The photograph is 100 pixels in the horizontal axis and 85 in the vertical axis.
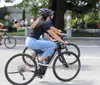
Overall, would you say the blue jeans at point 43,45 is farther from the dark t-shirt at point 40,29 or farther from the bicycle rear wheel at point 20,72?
the bicycle rear wheel at point 20,72

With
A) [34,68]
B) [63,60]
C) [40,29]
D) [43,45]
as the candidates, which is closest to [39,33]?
[40,29]

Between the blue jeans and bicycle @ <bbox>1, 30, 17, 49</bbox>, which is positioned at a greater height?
the blue jeans

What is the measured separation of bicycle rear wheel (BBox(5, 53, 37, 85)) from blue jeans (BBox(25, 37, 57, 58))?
299 mm

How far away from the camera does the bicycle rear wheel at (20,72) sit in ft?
23.5

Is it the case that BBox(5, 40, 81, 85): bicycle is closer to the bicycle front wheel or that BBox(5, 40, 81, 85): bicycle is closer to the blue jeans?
the blue jeans

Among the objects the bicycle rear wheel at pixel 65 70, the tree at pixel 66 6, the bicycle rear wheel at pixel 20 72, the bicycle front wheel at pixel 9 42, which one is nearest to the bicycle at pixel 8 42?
the bicycle front wheel at pixel 9 42

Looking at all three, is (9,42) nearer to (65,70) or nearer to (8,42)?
(8,42)

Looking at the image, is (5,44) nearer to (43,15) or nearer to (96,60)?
(96,60)

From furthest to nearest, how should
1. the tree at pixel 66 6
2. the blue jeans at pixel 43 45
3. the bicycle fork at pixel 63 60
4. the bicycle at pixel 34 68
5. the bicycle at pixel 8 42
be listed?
the tree at pixel 66 6 < the bicycle at pixel 8 42 < the bicycle fork at pixel 63 60 < the blue jeans at pixel 43 45 < the bicycle at pixel 34 68

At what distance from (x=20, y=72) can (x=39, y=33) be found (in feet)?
3.11

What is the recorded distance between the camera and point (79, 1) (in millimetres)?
27469

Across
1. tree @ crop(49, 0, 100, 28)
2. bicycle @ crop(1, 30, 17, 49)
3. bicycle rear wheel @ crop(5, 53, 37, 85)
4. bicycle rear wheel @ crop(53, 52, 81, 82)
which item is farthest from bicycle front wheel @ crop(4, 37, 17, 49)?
tree @ crop(49, 0, 100, 28)

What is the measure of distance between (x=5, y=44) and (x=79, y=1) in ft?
42.8

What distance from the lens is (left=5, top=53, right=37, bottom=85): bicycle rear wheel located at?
23.5 feet
